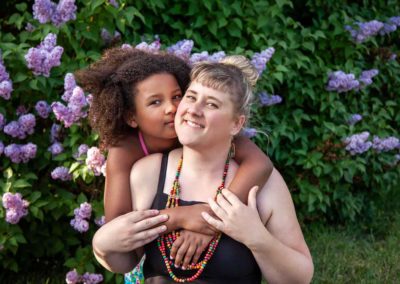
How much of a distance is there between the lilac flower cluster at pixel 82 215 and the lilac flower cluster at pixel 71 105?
15.7 inches

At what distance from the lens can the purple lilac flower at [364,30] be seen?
13.9 ft

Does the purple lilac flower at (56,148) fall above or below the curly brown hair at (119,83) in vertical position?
below

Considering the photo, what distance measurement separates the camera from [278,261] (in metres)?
2.14

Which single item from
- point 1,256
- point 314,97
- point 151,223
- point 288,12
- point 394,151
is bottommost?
point 394,151

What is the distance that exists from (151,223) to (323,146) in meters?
2.25

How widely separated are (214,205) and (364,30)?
8.39 feet

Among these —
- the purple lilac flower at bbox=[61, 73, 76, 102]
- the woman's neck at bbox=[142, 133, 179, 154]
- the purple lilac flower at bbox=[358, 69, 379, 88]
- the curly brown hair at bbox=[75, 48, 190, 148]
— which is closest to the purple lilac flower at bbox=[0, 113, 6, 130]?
the purple lilac flower at bbox=[61, 73, 76, 102]

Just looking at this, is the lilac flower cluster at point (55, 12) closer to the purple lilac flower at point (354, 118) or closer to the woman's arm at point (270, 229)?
the woman's arm at point (270, 229)

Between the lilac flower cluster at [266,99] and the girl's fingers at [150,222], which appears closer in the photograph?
the girl's fingers at [150,222]

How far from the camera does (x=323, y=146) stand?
13.6 feet

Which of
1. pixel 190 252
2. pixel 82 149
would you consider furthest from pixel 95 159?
pixel 190 252

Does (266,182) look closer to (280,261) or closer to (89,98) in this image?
(280,261)

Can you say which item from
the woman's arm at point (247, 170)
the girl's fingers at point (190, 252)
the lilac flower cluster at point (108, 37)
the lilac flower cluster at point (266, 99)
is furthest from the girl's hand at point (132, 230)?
the lilac flower cluster at point (266, 99)

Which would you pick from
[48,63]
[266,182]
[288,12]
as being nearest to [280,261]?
[266,182]
